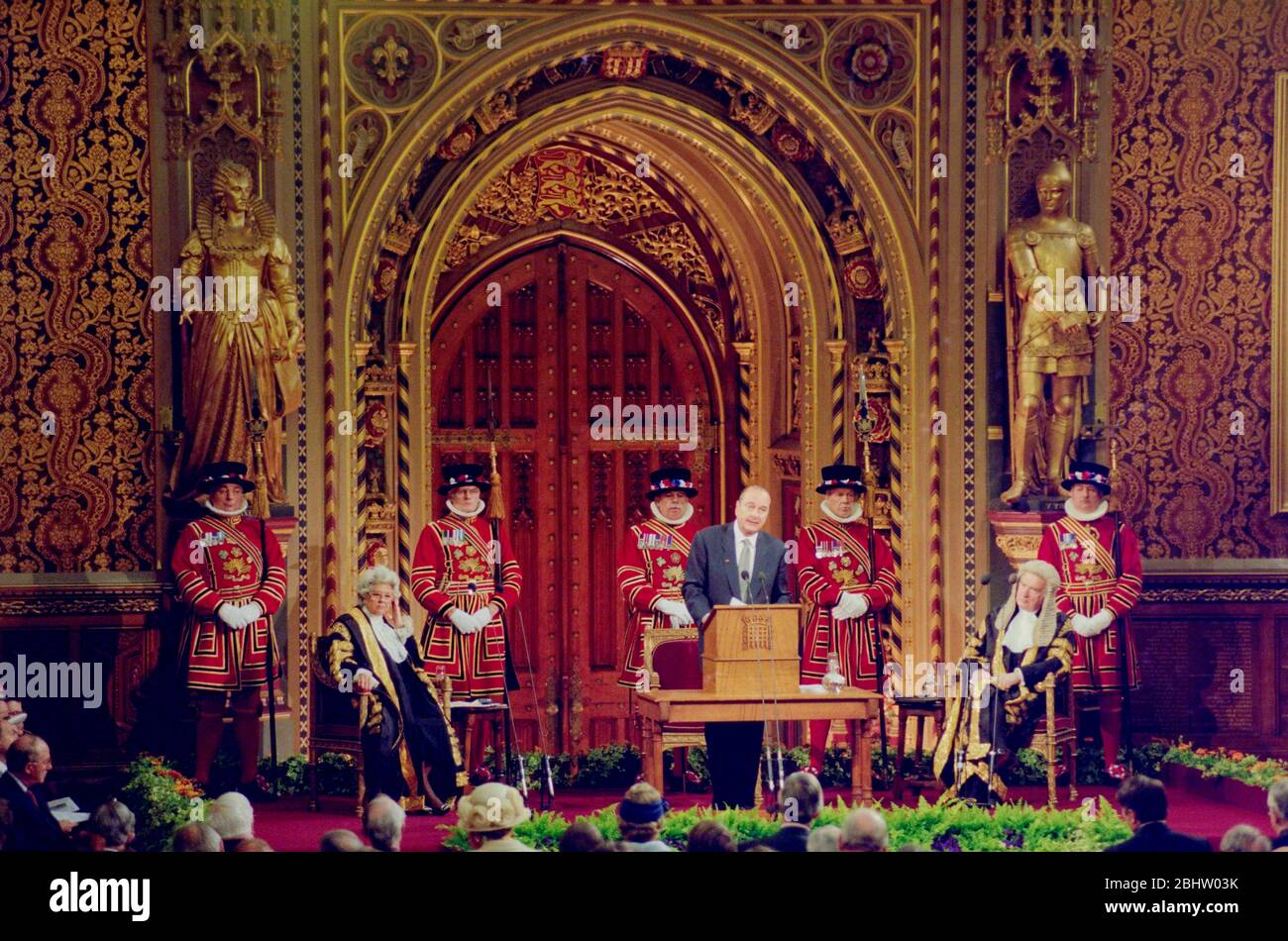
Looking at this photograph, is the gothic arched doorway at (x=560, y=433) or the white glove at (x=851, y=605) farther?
the gothic arched doorway at (x=560, y=433)

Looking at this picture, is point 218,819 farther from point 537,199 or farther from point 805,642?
point 537,199

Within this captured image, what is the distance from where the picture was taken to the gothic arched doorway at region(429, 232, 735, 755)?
44.0 feet

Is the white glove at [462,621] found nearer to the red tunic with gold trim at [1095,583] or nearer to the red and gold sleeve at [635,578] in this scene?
the red and gold sleeve at [635,578]

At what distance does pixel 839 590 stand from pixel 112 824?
3.79 meters

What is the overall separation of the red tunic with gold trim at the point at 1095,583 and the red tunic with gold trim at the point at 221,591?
140 inches

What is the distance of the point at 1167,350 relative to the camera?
1251cm

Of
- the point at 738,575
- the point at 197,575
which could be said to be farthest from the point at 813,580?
the point at 197,575

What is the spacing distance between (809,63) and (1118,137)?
1.52 meters

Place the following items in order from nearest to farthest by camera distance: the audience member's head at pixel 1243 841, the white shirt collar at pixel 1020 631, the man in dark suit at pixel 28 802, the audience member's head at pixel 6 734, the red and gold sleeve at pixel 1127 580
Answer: the audience member's head at pixel 1243 841, the man in dark suit at pixel 28 802, the audience member's head at pixel 6 734, the white shirt collar at pixel 1020 631, the red and gold sleeve at pixel 1127 580

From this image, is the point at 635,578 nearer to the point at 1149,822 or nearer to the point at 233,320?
the point at 233,320

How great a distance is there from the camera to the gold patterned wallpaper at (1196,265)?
12.4 metres

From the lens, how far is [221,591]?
11602mm

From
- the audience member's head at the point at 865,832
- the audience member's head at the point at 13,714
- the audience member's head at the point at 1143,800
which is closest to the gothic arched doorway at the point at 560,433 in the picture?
the audience member's head at the point at 13,714

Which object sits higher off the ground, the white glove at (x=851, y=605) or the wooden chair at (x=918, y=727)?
the white glove at (x=851, y=605)
